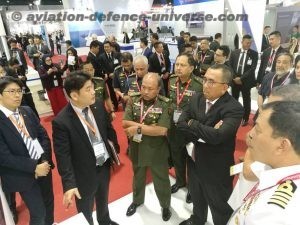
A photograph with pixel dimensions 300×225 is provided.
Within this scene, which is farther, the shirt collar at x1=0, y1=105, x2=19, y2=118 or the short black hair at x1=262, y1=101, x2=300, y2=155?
the shirt collar at x1=0, y1=105, x2=19, y2=118

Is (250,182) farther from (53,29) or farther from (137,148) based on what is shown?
(53,29)

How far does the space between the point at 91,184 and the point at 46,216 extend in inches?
22.1

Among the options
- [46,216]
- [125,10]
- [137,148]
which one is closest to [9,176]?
[46,216]

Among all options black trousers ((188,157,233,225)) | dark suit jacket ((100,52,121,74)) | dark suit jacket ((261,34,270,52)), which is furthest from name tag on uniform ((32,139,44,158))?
dark suit jacket ((261,34,270,52))

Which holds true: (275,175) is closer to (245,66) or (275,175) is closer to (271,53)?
(245,66)

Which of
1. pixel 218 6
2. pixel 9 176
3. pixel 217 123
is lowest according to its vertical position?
pixel 9 176

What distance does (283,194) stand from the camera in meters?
0.81

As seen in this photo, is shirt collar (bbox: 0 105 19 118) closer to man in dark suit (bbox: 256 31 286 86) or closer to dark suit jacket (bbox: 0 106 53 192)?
dark suit jacket (bbox: 0 106 53 192)

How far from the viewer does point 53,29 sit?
20.1 metres

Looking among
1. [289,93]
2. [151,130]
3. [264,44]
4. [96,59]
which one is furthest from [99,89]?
[264,44]

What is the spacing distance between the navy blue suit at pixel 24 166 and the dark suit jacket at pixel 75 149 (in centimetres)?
26

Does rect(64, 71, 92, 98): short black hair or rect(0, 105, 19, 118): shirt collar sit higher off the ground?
rect(64, 71, 92, 98): short black hair

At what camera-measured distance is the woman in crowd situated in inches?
206

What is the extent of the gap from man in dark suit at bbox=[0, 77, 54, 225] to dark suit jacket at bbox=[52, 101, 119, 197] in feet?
0.68
